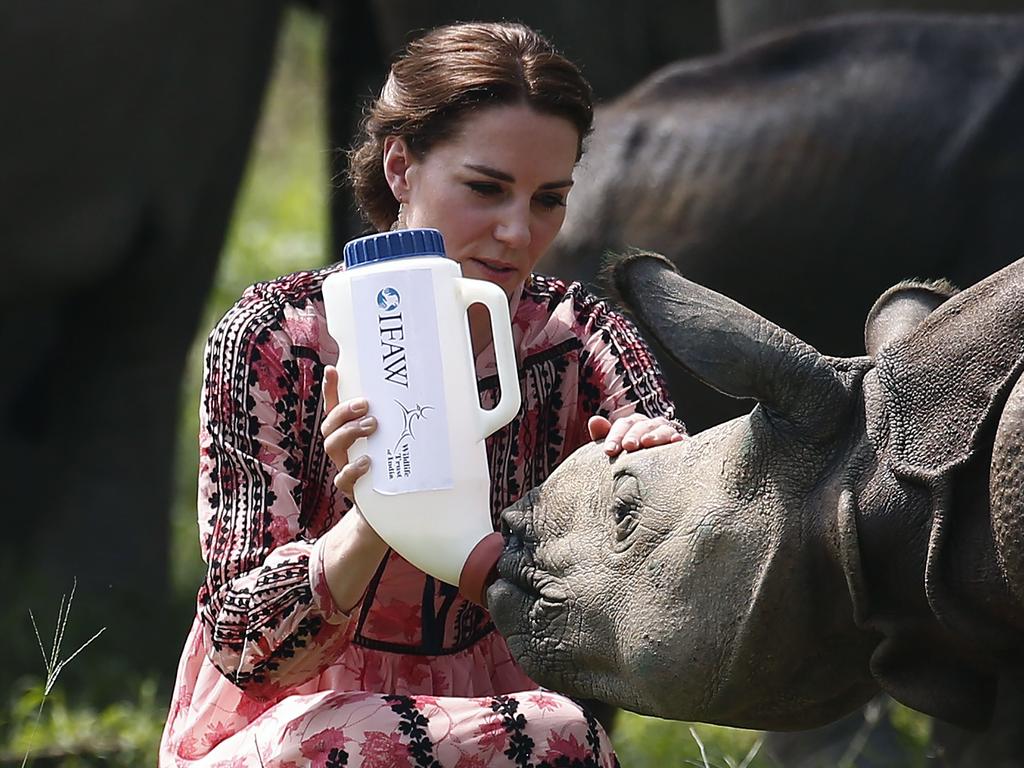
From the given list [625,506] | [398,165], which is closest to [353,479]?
[625,506]

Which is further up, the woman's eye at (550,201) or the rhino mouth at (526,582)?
the woman's eye at (550,201)

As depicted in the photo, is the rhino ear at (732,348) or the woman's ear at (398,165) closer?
the rhino ear at (732,348)

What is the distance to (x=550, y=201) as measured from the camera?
2.32 m

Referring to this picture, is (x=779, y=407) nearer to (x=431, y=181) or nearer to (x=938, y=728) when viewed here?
(x=431, y=181)

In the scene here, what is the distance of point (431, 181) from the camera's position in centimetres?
229

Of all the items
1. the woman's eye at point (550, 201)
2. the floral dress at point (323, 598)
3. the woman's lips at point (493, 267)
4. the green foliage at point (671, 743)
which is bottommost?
the green foliage at point (671, 743)

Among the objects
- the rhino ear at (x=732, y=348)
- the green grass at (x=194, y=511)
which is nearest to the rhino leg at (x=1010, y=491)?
the rhino ear at (x=732, y=348)

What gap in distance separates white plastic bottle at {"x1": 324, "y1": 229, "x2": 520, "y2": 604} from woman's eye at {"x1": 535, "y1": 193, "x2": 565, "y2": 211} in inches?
10.9

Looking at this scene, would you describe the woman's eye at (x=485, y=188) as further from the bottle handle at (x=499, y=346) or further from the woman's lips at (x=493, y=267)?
the bottle handle at (x=499, y=346)

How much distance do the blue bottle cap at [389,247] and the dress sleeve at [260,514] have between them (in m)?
0.28

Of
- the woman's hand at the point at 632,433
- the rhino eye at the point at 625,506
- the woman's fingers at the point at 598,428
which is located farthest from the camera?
the woman's fingers at the point at 598,428

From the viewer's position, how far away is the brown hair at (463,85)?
7.50 ft

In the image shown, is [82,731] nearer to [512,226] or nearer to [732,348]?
[512,226]

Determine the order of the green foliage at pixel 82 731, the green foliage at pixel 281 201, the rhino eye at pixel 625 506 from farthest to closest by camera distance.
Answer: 1. the green foliage at pixel 281 201
2. the green foliage at pixel 82 731
3. the rhino eye at pixel 625 506
